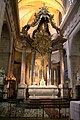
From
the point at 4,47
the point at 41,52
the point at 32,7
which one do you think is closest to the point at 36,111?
the point at 41,52

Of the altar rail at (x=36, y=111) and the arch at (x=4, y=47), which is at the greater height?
the arch at (x=4, y=47)

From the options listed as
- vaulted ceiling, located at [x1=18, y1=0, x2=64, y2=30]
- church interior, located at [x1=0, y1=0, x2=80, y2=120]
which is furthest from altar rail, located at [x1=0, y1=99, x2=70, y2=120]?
vaulted ceiling, located at [x1=18, y1=0, x2=64, y2=30]

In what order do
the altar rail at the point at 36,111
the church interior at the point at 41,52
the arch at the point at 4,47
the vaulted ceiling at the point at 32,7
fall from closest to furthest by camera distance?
the altar rail at the point at 36,111 → the church interior at the point at 41,52 → the arch at the point at 4,47 → the vaulted ceiling at the point at 32,7

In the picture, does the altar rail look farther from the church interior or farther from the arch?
the arch

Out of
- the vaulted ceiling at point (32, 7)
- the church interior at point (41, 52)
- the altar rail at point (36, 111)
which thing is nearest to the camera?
the altar rail at point (36, 111)

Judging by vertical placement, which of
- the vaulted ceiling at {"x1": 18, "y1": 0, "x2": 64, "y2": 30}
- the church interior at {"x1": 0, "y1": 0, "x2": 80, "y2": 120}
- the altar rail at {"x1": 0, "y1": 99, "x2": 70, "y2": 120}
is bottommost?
the altar rail at {"x1": 0, "y1": 99, "x2": 70, "y2": 120}

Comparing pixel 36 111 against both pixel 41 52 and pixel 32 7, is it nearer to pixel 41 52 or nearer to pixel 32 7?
pixel 41 52

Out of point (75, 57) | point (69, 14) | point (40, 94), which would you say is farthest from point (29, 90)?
point (69, 14)

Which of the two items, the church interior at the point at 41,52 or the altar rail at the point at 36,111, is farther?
the church interior at the point at 41,52

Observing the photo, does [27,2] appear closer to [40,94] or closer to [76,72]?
[76,72]

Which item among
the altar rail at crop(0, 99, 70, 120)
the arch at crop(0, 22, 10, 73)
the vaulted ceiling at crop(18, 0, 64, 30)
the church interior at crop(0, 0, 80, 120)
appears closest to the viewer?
the altar rail at crop(0, 99, 70, 120)

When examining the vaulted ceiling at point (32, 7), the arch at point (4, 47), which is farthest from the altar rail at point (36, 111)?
the vaulted ceiling at point (32, 7)

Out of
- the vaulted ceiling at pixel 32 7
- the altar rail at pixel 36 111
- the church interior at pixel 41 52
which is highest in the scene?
the vaulted ceiling at pixel 32 7

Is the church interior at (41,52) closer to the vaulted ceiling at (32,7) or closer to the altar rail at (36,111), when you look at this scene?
the vaulted ceiling at (32,7)
